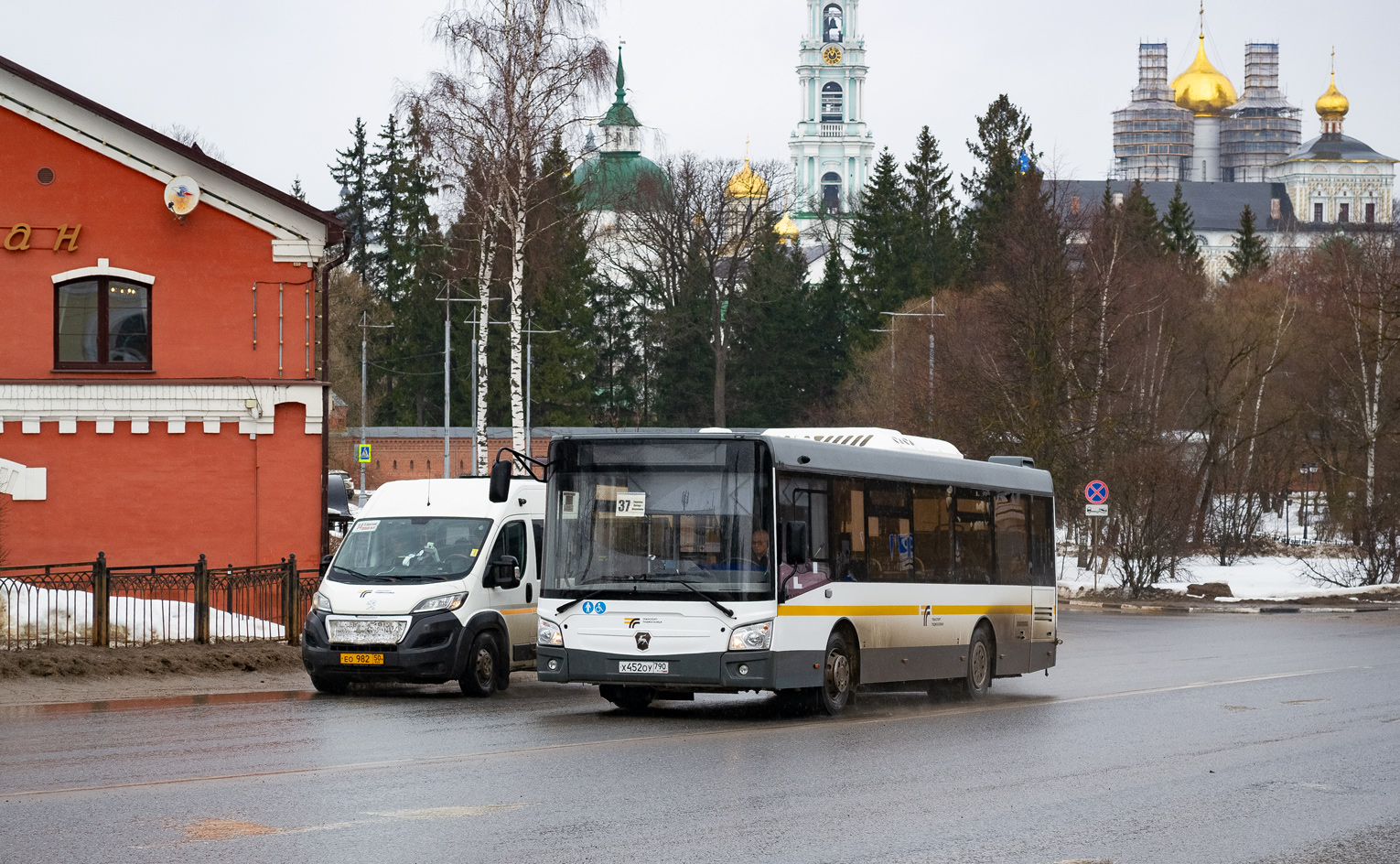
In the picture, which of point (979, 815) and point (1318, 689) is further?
point (1318, 689)

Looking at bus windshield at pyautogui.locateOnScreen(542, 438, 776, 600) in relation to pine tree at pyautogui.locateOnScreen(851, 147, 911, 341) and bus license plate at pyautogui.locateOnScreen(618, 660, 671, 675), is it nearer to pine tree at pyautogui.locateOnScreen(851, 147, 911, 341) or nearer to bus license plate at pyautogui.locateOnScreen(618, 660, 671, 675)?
bus license plate at pyautogui.locateOnScreen(618, 660, 671, 675)

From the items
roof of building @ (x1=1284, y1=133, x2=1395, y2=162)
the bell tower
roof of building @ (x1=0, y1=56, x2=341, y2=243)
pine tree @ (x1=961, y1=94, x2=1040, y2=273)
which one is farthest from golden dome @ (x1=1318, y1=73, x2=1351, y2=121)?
roof of building @ (x1=0, y1=56, x2=341, y2=243)

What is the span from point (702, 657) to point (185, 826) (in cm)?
639

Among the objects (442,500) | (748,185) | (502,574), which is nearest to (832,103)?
(748,185)

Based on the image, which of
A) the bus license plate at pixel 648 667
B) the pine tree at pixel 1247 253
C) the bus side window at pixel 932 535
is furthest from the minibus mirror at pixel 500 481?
the pine tree at pixel 1247 253

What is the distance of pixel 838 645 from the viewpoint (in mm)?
15945

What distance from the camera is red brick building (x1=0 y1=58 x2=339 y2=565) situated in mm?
24953

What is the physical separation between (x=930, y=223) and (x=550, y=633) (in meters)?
72.8

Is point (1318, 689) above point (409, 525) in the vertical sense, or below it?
below

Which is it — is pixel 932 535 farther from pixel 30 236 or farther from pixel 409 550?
pixel 30 236

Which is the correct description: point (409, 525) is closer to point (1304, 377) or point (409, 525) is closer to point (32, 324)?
point (32, 324)

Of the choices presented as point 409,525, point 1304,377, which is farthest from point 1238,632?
point 1304,377

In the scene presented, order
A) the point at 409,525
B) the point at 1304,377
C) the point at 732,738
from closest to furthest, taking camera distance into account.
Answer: the point at 732,738 → the point at 409,525 → the point at 1304,377

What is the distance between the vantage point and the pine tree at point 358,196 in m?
90.5
